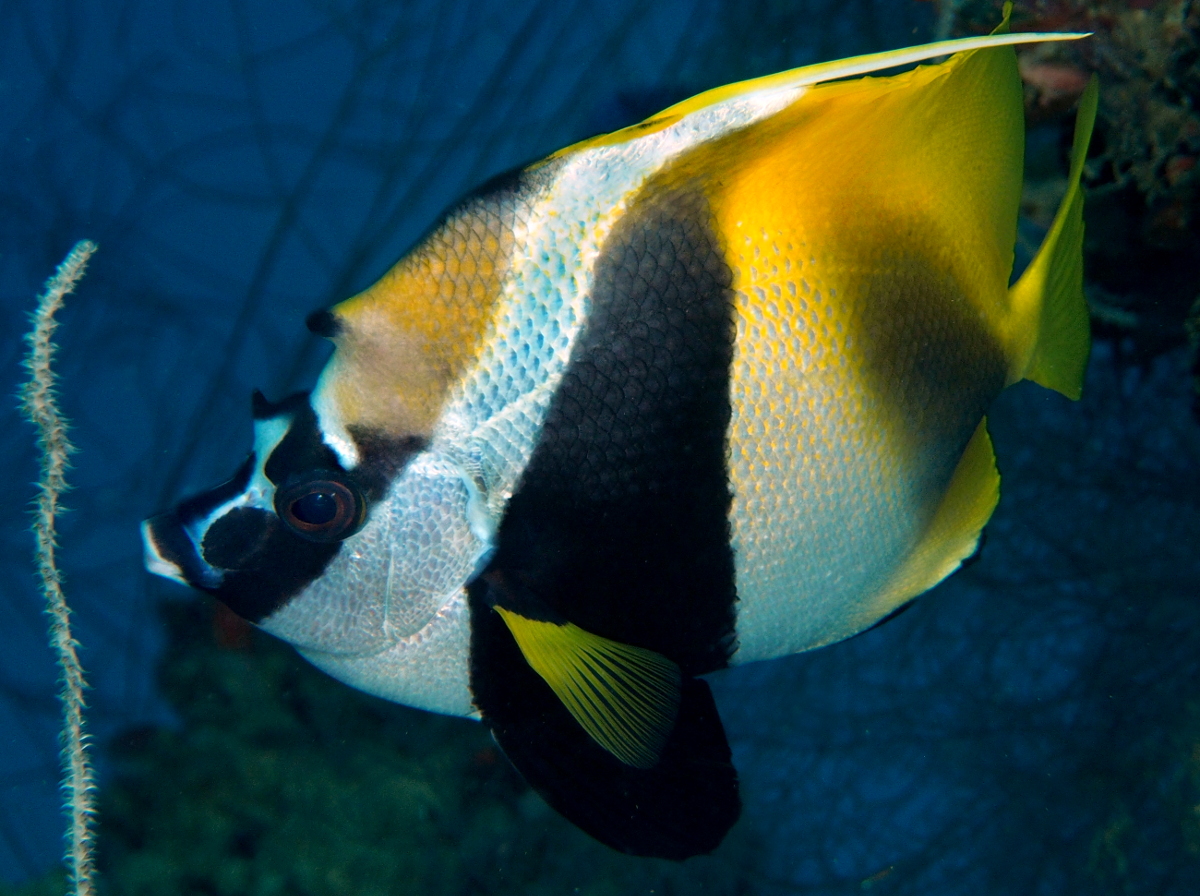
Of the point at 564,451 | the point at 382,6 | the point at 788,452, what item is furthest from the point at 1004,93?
the point at 382,6

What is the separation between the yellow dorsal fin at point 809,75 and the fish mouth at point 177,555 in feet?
2.00

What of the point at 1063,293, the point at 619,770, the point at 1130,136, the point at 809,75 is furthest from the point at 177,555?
the point at 1130,136

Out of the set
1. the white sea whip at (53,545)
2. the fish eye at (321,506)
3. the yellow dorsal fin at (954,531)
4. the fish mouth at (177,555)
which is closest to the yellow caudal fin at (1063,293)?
the yellow dorsal fin at (954,531)

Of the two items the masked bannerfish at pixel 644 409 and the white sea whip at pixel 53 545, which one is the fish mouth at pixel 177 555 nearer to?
the masked bannerfish at pixel 644 409

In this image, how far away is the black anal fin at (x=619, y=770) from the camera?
37.2 inches

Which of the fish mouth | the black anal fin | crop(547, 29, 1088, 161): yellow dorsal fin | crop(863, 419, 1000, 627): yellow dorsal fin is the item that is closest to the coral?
crop(863, 419, 1000, 627): yellow dorsal fin

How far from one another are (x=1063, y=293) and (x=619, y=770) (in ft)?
3.06

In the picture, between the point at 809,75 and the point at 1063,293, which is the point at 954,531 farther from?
the point at 809,75

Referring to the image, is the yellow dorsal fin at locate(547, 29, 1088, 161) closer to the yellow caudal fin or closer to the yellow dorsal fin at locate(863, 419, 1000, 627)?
the yellow caudal fin

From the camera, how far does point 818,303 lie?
0.79 meters

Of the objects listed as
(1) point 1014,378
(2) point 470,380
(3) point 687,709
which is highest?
(2) point 470,380

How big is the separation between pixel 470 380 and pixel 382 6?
309 cm

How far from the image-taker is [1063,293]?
1.03 meters

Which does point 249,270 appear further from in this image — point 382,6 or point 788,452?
point 788,452
